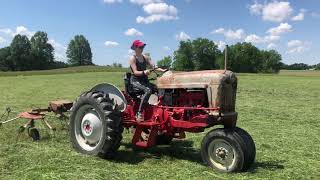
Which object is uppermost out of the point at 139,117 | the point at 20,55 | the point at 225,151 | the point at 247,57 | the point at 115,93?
the point at 20,55

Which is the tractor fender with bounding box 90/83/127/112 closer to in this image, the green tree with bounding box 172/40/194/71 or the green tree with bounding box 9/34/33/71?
the green tree with bounding box 172/40/194/71

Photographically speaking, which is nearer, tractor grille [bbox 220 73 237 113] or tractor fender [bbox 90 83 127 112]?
tractor grille [bbox 220 73 237 113]

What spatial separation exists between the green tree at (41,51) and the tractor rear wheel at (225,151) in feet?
338

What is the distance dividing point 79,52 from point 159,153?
136m

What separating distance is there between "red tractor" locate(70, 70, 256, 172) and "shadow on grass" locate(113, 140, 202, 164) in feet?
0.69

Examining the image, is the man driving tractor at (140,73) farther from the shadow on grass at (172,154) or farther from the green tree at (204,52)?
the green tree at (204,52)

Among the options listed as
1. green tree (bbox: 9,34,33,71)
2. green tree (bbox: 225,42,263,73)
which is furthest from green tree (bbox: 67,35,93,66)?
green tree (bbox: 225,42,263,73)

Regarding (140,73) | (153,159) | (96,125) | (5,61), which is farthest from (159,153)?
(5,61)

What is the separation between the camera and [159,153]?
852cm

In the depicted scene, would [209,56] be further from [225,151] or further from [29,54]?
[225,151]

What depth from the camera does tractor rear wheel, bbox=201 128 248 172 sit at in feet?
22.5

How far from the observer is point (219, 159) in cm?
713

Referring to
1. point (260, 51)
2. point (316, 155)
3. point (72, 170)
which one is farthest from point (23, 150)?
point (260, 51)

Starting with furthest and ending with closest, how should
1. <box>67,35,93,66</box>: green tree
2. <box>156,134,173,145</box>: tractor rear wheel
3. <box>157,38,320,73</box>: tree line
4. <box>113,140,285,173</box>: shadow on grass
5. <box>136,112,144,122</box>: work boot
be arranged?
<box>67,35,93,66</box>: green tree → <box>157,38,320,73</box>: tree line → <box>156,134,173,145</box>: tractor rear wheel → <box>136,112,144,122</box>: work boot → <box>113,140,285,173</box>: shadow on grass
